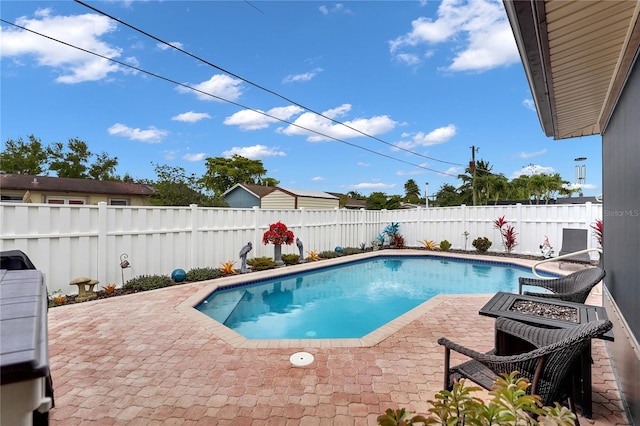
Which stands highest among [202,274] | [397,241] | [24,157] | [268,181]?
[24,157]

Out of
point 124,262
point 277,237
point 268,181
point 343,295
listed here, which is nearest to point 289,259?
point 277,237

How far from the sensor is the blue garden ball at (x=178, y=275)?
7.11m

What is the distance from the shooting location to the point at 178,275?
7.10 metres

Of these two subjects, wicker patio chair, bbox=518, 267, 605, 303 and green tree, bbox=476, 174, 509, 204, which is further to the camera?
green tree, bbox=476, 174, 509, 204

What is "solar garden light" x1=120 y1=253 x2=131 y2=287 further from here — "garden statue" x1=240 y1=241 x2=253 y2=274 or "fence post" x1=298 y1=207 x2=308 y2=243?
"fence post" x1=298 y1=207 x2=308 y2=243

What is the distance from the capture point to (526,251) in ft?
37.7

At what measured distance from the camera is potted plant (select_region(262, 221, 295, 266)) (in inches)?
352

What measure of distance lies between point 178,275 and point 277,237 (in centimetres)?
283

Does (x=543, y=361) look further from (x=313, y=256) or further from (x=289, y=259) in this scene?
(x=313, y=256)

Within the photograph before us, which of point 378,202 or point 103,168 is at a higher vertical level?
point 103,168

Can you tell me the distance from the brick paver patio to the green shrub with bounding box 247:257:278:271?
406cm

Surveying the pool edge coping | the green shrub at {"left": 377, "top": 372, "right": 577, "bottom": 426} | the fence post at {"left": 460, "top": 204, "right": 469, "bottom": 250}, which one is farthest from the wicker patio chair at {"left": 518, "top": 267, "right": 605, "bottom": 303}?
the fence post at {"left": 460, "top": 204, "right": 469, "bottom": 250}

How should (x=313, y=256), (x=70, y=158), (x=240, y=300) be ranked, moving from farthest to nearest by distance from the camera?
(x=70, y=158)
(x=313, y=256)
(x=240, y=300)

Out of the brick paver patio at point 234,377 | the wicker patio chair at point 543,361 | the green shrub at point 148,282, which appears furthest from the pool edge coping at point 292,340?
the wicker patio chair at point 543,361
